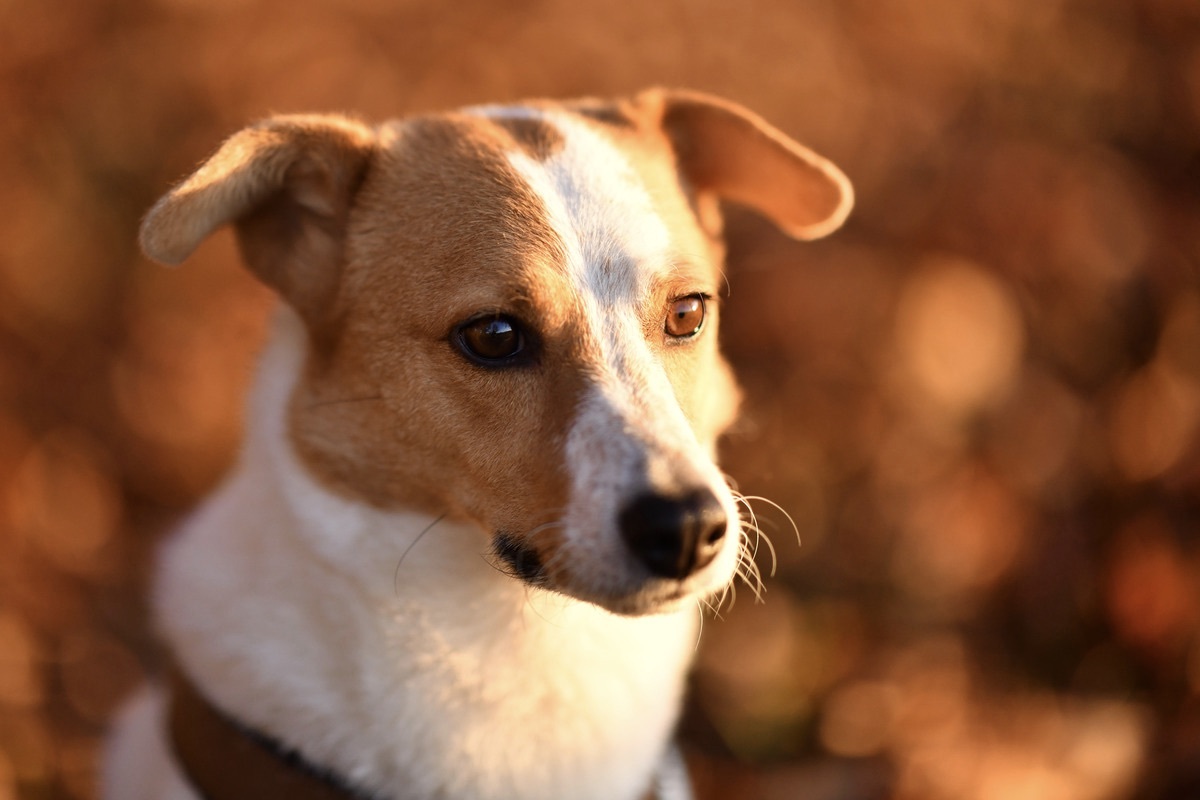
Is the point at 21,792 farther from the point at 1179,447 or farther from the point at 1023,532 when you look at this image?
the point at 1179,447

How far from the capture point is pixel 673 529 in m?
1.70

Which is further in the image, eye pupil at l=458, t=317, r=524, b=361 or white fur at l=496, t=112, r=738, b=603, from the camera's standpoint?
eye pupil at l=458, t=317, r=524, b=361

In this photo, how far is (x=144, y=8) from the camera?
15.0 ft

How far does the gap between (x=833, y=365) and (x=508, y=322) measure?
9.36 ft

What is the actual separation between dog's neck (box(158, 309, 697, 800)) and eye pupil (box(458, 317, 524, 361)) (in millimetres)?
392

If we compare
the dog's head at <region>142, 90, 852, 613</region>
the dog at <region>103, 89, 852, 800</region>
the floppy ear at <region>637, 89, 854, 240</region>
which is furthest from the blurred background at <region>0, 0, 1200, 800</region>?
the dog's head at <region>142, 90, 852, 613</region>

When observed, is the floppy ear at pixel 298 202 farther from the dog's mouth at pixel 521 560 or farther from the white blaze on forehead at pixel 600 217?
the dog's mouth at pixel 521 560

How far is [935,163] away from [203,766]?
443 centimetres

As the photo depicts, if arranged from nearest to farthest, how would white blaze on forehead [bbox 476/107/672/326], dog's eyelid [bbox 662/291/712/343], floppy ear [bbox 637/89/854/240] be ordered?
white blaze on forehead [bbox 476/107/672/326]
dog's eyelid [bbox 662/291/712/343]
floppy ear [bbox 637/89/854/240]

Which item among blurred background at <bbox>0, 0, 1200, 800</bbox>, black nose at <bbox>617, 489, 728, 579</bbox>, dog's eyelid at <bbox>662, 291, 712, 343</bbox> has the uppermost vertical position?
dog's eyelid at <bbox>662, 291, 712, 343</bbox>

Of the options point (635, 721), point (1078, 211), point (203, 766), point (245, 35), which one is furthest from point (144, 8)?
point (1078, 211)

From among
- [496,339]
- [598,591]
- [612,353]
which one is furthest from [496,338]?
[598,591]

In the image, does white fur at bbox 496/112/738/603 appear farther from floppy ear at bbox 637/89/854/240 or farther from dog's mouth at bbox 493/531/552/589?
floppy ear at bbox 637/89/854/240

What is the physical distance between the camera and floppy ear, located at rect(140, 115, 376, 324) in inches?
81.3
